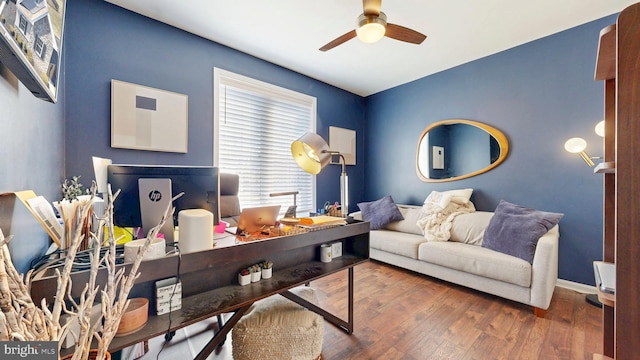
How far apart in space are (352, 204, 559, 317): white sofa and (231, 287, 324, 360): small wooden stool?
173 cm

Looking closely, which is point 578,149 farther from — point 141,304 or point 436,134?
point 141,304

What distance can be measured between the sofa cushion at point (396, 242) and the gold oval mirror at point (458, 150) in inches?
40.6

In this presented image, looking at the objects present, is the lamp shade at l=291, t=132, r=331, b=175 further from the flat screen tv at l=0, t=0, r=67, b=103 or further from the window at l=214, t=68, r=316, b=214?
the window at l=214, t=68, r=316, b=214

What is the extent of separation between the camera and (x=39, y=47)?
Answer: 968mm

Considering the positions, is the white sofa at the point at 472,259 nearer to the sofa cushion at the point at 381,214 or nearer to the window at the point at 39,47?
the sofa cushion at the point at 381,214

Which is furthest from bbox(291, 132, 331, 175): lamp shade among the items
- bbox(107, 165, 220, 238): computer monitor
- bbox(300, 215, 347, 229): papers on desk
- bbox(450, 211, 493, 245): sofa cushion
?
bbox(450, 211, 493, 245): sofa cushion

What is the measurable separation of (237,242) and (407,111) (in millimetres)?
3522

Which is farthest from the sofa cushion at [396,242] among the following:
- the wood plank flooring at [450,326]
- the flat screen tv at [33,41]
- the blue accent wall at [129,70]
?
the flat screen tv at [33,41]

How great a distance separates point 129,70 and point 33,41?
5.45 ft

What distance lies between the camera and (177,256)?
995 mm

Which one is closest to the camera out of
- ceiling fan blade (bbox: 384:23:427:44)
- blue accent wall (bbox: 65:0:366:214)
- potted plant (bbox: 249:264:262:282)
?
potted plant (bbox: 249:264:262:282)

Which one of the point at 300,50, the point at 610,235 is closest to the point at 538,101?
the point at 610,235

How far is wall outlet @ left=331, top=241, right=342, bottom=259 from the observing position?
173 centimetres

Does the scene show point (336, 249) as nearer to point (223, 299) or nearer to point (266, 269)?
point (266, 269)
